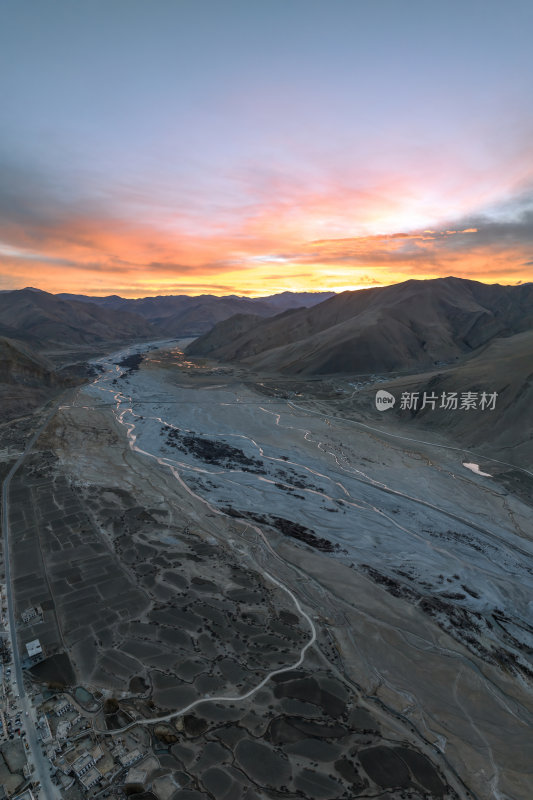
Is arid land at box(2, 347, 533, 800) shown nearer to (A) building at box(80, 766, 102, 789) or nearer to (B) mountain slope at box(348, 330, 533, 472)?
(A) building at box(80, 766, 102, 789)

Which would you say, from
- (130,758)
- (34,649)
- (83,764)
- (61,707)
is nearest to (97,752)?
(83,764)

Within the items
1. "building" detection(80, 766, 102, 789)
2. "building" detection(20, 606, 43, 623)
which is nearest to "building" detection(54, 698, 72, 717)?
"building" detection(80, 766, 102, 789)

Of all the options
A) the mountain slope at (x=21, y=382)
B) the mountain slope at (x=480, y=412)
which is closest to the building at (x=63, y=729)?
the mountain slope at (x=480, y=412)

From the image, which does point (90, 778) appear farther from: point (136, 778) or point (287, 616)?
point (287, 616)

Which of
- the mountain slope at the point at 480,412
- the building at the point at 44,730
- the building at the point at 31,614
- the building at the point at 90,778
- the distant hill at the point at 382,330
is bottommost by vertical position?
the building at the point at 90,778

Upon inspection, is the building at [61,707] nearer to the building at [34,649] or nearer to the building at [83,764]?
the building at [83,764]
